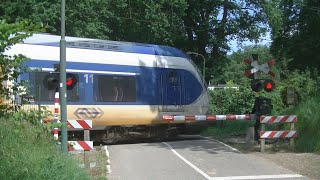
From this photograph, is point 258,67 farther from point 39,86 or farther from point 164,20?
point 164,20

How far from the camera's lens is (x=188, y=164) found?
13.6 meters

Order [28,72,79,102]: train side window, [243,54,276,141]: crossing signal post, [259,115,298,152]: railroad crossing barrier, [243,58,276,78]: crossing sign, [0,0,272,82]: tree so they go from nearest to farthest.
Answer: [259,115,298,152]: railroad crossing barrier < [28,72,79,102]: train side window < [243,54,276,141]: crossing signal post < [243,58,276,78]: crossing sign < [0,0,272,82]: tree

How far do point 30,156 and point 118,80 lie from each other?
10.4 metres

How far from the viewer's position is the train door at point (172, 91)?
68.2 feet

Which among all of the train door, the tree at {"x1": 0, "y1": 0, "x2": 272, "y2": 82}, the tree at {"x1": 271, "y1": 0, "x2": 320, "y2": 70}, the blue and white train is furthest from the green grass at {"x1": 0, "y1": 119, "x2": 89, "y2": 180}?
the tree at {"x1": 271, "y1": 0, "x2": 320, "y2": 70}

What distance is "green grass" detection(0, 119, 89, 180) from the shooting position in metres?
8.28

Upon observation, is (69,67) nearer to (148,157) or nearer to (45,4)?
(148,157)

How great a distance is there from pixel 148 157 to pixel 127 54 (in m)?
5.76

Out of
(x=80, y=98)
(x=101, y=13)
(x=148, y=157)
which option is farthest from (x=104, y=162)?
(x=101, y=13)

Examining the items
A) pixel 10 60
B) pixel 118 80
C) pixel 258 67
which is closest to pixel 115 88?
pixel 118 80

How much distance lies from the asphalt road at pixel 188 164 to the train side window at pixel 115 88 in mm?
2092

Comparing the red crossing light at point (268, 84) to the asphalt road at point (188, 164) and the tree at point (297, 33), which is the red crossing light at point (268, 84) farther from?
the tree at point (297, 33)

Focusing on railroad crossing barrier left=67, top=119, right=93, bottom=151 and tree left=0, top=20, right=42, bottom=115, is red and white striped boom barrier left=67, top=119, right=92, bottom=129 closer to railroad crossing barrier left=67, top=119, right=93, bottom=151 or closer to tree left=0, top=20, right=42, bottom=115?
railroad crossing barrier left=67, top=119, right=93, bottom=151

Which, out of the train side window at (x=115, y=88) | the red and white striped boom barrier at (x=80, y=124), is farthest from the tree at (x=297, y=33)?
the red and white striped boom barrier at (x=80, y=124)
